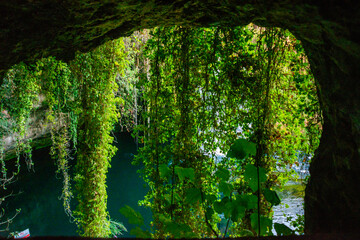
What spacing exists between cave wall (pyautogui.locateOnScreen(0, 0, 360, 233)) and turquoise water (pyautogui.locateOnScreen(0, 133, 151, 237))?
6.01 meters

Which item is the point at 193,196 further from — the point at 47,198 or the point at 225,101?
the point at 47,198

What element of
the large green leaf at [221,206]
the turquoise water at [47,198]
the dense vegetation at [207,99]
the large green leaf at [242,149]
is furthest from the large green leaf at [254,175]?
the turquoise water at [47,198]

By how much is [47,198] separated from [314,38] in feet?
30.9

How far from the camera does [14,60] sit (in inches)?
60.2

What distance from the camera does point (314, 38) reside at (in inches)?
44.9

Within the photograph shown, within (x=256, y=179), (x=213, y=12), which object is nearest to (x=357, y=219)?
(x=256, y=179)

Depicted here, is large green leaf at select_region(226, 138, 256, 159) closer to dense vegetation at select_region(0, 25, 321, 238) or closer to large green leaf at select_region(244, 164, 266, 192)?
large green leaf at select_region(244, 164, 266, 192)

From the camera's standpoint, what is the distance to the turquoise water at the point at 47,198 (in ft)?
23.7

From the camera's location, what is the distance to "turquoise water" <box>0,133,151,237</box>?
7211 millimetres

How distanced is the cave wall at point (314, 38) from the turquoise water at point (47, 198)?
237 inches

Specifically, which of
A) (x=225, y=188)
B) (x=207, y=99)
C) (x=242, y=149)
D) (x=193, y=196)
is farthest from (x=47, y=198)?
(x=242, y=149)

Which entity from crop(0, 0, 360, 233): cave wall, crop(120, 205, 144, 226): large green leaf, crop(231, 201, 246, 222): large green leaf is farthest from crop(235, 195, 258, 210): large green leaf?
crop(120, 205, 144, 226): large green leaf

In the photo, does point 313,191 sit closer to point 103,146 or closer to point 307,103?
point 307,103

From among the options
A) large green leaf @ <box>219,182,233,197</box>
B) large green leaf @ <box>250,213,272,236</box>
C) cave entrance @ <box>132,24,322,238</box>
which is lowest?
large green leaf @ <box>250,213,272,236</box>
